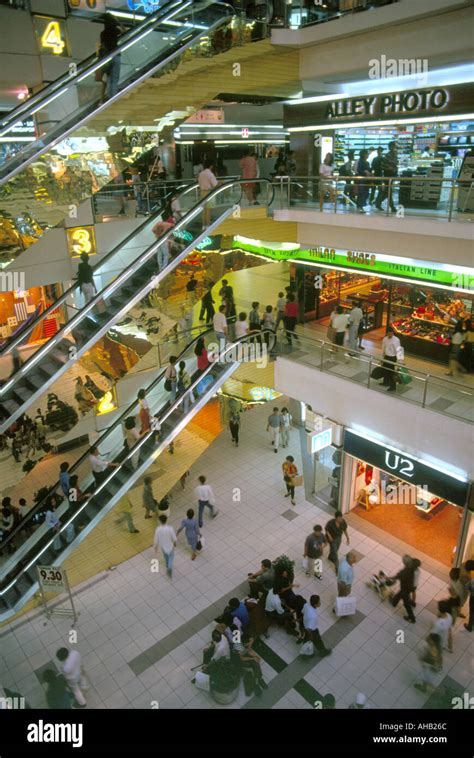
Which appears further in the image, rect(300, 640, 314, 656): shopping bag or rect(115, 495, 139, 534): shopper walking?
rect(115, 495, 139, 534): shopper walking

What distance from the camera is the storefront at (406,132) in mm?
8117

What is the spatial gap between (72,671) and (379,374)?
21.2ft

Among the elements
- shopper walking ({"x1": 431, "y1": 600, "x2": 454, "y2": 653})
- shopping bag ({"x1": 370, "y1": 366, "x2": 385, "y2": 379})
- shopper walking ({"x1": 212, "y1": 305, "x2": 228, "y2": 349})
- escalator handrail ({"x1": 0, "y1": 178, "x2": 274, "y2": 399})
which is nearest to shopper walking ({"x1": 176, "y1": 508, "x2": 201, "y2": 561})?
shopper walking ({"x1": 212, "y1": 305, "x2": 228, "y2": 349})

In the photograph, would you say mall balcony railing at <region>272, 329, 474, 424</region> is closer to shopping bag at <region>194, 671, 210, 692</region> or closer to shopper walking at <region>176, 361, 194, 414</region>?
shopper walking at <region>176, 361, 194, 414</region>

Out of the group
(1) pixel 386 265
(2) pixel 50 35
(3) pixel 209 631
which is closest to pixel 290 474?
(3) pixel 209 631

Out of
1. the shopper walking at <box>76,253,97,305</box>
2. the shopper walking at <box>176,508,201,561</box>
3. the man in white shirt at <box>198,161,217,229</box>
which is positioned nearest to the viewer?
the shopper walking at <box>76,253,97,305</box>

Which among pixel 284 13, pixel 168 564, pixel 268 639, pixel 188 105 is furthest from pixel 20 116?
pixel 268 639

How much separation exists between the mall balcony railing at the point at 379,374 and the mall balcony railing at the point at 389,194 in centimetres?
248

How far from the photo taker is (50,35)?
9.70m

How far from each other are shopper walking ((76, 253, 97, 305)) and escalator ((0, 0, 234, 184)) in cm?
176

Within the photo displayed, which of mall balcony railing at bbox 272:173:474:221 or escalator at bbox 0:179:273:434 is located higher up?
mall balcony railing at bbox 272:173:474:221

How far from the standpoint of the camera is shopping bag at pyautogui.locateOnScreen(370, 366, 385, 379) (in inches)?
340

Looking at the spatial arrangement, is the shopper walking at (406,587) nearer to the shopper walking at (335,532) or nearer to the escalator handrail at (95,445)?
the shopper walking at (335,532)

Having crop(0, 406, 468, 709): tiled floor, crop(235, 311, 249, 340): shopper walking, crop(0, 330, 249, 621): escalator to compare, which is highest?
crop(235, 311, 249, 340): shopper walking
